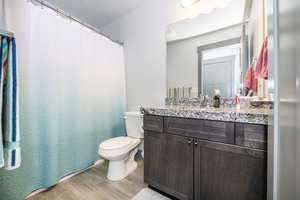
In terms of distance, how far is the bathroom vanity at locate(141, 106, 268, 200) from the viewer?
2.84 ft

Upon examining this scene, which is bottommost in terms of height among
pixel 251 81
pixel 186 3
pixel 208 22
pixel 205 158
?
pixel 205 158

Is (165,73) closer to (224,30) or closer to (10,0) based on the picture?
(224,30)

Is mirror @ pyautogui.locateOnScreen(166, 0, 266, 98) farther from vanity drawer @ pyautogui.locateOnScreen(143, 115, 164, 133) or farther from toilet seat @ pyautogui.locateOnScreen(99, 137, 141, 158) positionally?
toilet seat @ pyautogui.locateOnScreen(99, 137, 141, 158)

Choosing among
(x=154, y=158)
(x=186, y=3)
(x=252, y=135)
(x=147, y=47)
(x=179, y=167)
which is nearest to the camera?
(x=252, y=135)

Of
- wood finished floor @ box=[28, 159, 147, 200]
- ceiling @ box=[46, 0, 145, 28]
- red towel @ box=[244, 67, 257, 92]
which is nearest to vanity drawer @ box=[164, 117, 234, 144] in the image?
red towel @ box=[244, 67, 257, 92]

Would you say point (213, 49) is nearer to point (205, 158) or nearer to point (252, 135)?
point (252, 135)

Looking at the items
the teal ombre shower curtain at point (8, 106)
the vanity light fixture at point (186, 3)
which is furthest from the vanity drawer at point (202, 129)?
the vanity light fixture at point (186, 3)

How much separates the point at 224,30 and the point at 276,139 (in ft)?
4.69

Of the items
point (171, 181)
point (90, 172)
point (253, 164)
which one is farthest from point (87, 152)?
point (253, 164)

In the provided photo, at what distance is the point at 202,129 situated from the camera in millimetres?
1063

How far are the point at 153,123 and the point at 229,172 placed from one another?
0.70m

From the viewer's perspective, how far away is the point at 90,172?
1772 millimetres

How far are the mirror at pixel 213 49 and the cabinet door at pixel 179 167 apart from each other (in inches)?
29.5

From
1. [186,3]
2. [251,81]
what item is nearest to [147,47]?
[186,3]
